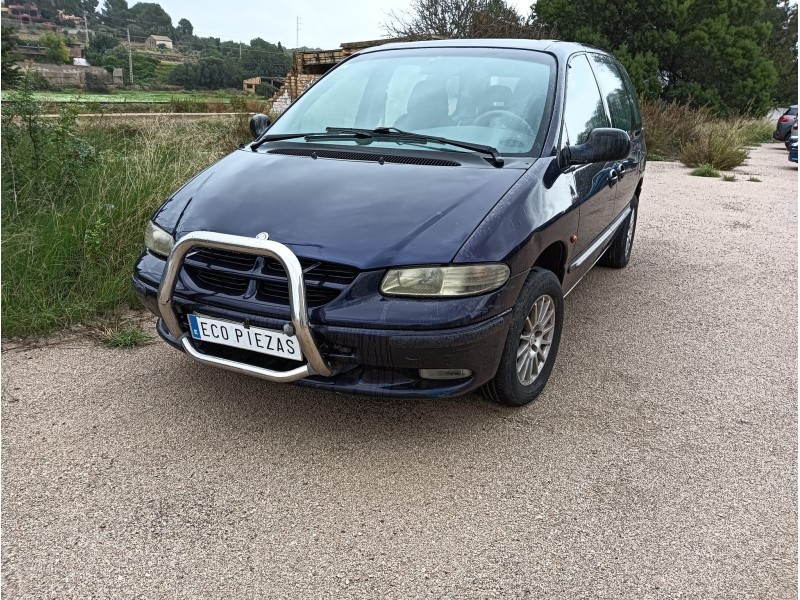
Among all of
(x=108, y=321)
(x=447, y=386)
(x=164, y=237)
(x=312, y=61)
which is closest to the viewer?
(x=447, y=386)

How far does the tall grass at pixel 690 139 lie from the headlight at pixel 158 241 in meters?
11.9

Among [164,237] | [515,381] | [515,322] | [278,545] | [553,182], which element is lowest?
[278,545]

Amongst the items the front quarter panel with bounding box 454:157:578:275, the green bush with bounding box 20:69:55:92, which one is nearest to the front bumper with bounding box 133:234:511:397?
the front quarter panel with bounding box 454:157:578:275

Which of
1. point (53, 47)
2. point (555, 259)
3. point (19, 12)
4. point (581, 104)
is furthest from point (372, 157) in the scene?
point (53, 47)

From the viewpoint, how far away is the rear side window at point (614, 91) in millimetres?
4355

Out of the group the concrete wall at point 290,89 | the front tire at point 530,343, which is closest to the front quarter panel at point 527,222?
the front tire at point 530,343

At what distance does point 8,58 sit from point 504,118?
436cm

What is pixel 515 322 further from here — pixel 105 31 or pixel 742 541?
pixel 105 31

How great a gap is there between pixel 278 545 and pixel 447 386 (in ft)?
2.84

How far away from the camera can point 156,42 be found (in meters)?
72.0

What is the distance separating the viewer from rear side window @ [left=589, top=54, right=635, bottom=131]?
4.36 m

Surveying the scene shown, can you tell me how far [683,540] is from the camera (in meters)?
2.23

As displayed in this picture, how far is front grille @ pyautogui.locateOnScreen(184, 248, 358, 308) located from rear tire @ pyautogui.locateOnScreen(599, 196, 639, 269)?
3399 mm

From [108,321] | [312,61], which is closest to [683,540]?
[108,321]
